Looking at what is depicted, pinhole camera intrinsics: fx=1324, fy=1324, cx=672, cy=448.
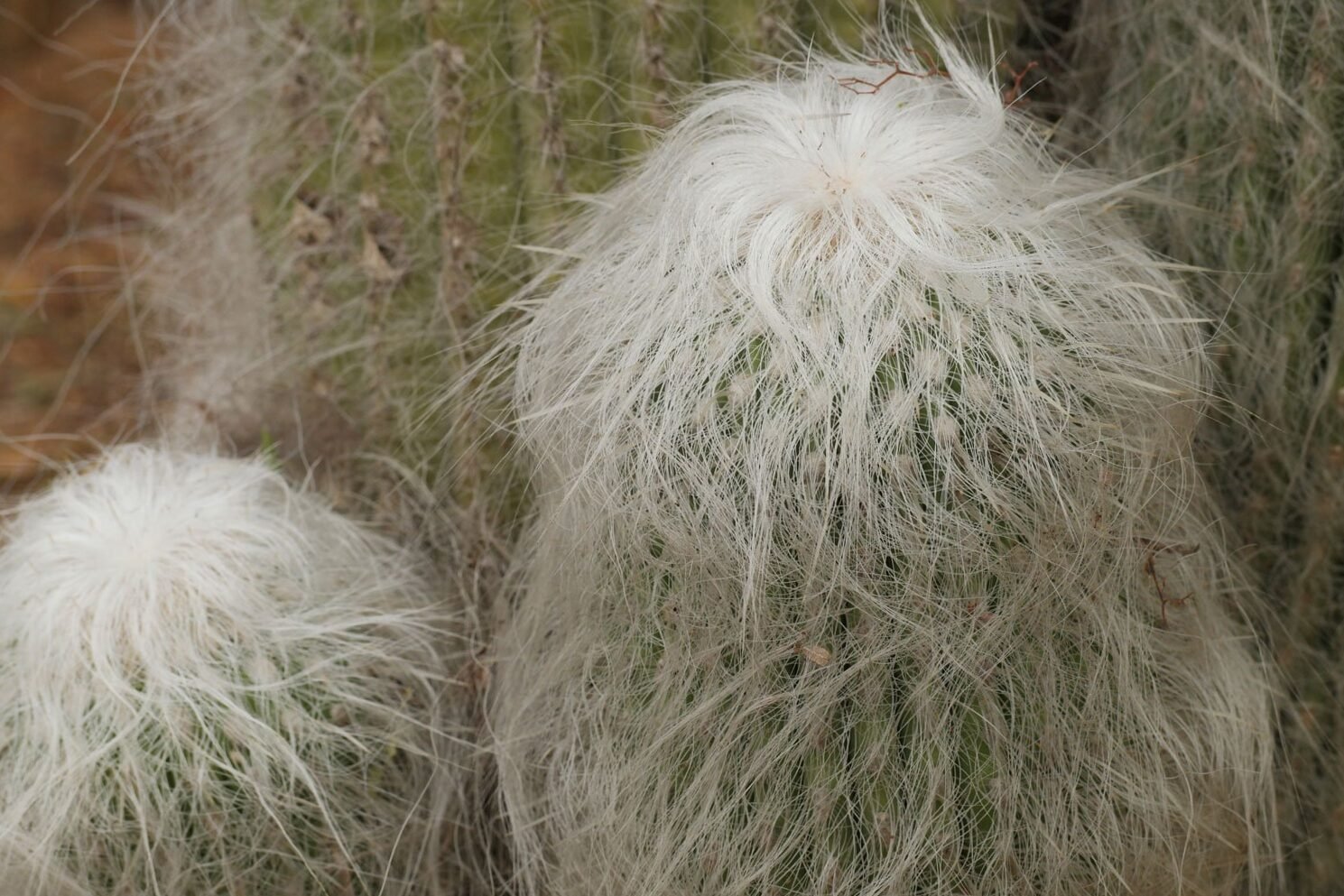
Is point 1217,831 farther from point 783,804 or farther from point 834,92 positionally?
point 834,92

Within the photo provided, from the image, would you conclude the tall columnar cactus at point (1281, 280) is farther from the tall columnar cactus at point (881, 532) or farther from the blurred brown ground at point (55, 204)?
the blurred brown ground at point (55, 204)

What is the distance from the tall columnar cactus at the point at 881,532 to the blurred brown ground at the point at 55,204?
5.61ft

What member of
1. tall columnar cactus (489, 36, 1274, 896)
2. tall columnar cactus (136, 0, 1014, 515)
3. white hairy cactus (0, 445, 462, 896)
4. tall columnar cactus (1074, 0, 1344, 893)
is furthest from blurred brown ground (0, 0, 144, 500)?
tall columnar cactus (1074, 0, 1344, 893)

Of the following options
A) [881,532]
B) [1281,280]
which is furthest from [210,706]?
[1281,280]

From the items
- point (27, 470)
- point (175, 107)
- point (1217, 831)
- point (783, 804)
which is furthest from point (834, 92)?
point (27, 470)

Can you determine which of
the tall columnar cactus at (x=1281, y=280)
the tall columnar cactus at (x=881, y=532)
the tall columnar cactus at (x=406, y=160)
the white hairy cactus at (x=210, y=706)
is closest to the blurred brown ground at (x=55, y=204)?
the tall columnar cactus at (x=406, y=160)

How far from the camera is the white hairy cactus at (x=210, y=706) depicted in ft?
3.64

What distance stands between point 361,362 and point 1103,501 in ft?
2.76

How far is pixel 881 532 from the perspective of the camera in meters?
0.96

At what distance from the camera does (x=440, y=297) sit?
1.41m

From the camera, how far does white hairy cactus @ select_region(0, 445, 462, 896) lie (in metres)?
1.11

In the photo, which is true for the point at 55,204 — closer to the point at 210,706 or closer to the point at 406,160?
the point at 406,160

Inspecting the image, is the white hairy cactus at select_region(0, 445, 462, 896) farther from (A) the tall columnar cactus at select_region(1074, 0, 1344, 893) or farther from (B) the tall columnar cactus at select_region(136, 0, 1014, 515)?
(A) the tall columnar cactus at select_region(1074, 0, 1344, 893)

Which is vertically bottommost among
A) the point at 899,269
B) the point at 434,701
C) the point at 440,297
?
the point at 434,701
